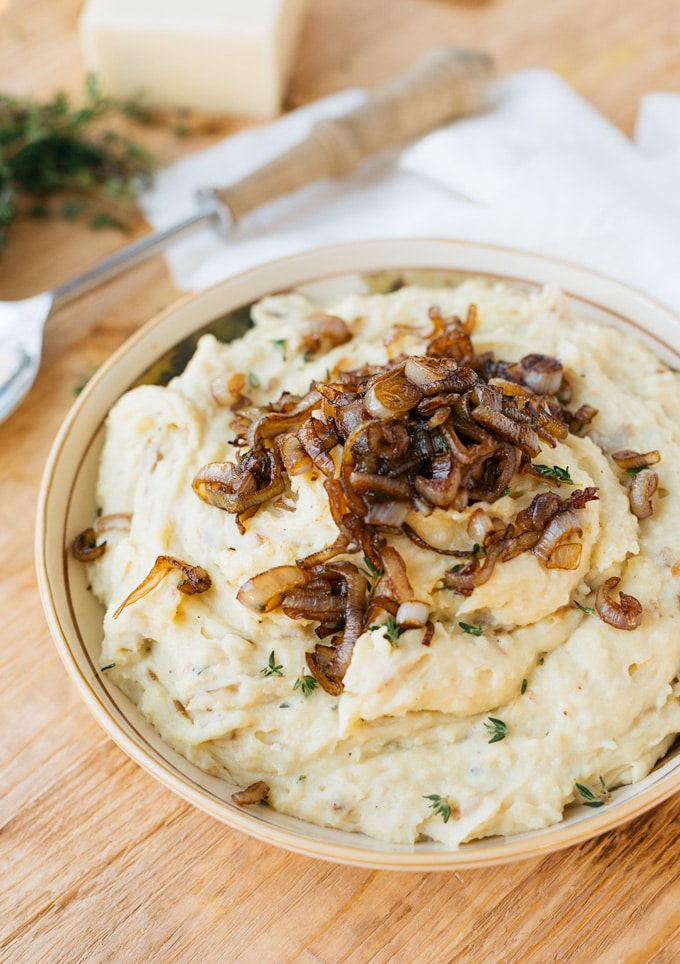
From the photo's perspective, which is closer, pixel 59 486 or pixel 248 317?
pixel 59 486

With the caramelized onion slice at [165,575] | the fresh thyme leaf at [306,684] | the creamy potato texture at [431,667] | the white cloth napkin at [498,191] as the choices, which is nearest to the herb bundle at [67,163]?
the white cloth napkin at [498,191]

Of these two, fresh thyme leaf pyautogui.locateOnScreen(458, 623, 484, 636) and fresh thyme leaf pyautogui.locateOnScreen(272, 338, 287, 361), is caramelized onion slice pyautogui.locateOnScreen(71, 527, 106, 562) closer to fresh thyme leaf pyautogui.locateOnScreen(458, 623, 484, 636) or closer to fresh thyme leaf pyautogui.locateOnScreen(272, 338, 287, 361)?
fresh thyme leaf pyautogui.locateOnScreen(272, 338, 287, 361)

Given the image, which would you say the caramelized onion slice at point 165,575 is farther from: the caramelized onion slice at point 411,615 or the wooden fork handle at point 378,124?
the wooden fork handle at point 378,124

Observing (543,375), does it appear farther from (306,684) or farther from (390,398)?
(306,684)

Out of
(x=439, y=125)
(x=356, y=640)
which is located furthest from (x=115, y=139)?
(x=356, y=640)

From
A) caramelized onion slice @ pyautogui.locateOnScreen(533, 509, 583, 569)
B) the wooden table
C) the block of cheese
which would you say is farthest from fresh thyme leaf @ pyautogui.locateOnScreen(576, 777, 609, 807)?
the block of cheese

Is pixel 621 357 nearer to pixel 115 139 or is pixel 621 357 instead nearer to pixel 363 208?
pixel 363 208

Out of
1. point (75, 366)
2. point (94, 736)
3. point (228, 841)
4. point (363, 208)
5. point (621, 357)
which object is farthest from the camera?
point (363, 208)
